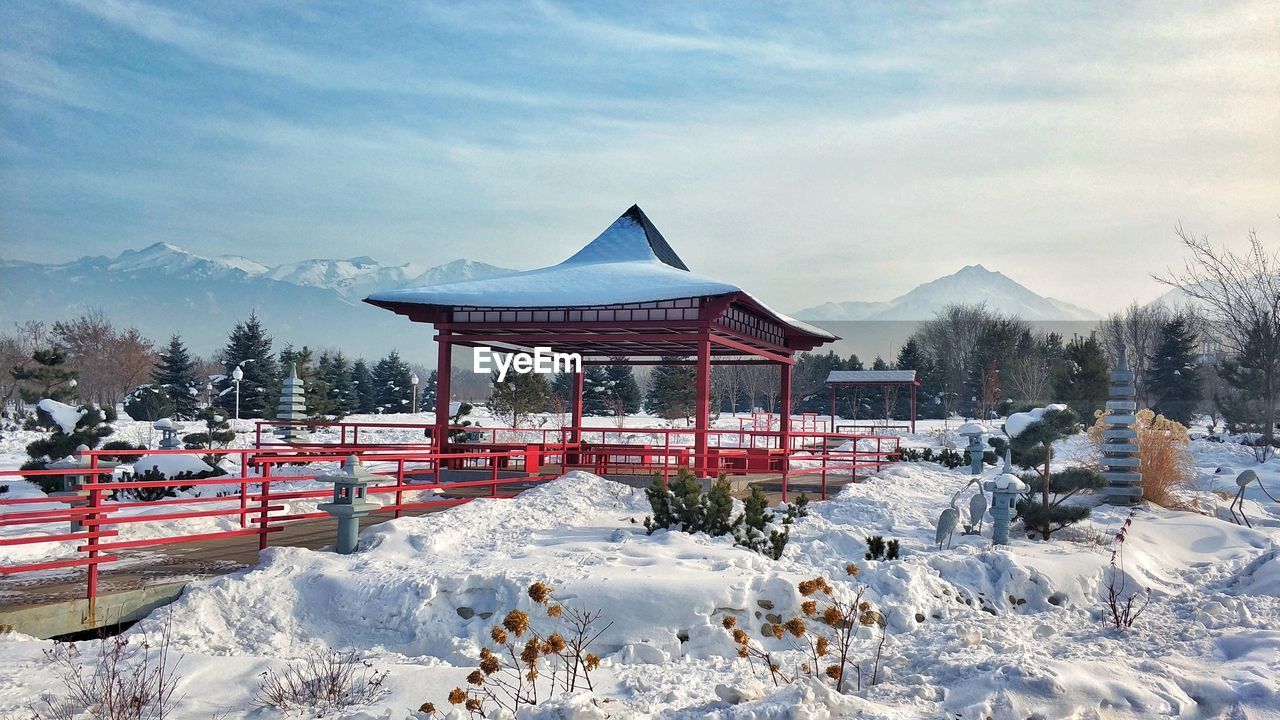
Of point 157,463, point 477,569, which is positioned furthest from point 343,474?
point 157,463

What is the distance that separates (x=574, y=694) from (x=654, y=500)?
549cm

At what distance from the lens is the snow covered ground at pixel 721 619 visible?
19.0ft

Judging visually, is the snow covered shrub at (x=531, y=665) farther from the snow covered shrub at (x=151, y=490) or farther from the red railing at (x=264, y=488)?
the snow covered shrub at (x=151, y=490)

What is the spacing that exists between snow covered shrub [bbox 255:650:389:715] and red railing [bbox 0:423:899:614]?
2298mm

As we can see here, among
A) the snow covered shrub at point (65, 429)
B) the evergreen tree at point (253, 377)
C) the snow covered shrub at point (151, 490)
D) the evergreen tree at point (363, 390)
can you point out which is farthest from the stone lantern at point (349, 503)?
the evergreen tree at point (363, 390)

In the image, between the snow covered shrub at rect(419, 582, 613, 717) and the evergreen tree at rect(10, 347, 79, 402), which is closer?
the snow covered shrub at rect(419, 582, 613, 717)

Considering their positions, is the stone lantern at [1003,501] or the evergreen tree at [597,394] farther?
the evergreen tree at [597,394]

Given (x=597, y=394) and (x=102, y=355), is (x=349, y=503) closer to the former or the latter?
(x=597, y=394)

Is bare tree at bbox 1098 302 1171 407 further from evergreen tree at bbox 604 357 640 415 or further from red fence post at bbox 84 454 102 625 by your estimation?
red fence post at bbox 84 454 102 625

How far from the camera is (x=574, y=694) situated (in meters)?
5.59

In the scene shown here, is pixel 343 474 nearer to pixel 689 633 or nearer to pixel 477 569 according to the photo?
pixel 477 569

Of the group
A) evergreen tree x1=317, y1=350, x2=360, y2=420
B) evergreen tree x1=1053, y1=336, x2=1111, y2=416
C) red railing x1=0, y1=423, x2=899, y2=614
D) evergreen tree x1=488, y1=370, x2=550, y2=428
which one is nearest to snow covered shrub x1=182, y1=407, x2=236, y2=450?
red railing x1=0, y1=423, x2=899, y2=614

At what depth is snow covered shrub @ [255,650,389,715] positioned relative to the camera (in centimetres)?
559

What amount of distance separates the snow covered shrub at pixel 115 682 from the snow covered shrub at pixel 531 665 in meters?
1.65
